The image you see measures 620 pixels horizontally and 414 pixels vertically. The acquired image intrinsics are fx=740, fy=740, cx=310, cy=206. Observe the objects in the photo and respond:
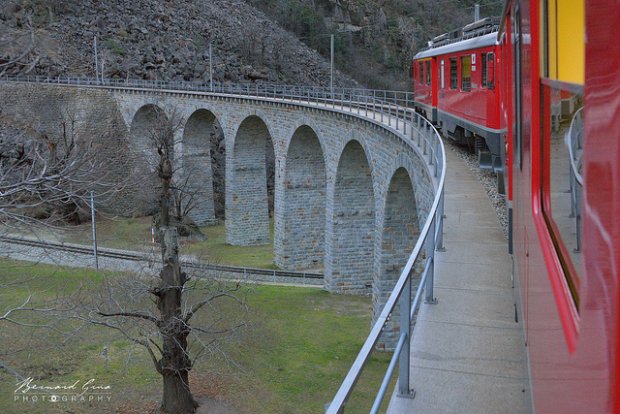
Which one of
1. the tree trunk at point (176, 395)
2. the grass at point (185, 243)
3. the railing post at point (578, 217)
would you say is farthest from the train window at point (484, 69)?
the grass at point (185, 243)

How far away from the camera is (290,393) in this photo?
17.3 metres

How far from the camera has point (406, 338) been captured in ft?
13.1

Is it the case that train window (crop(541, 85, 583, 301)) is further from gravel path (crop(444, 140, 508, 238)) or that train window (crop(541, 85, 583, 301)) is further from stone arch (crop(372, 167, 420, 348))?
stone arch (crop(372, 167, 420, 348))

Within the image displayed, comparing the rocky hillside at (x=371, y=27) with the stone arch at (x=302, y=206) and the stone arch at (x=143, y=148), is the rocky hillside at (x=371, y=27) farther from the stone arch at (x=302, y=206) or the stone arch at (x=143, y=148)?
the stone arch at (x=302, y=206)

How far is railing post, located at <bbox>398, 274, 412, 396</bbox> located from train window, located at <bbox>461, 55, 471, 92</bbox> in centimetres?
1192

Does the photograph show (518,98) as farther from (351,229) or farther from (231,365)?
(351,229)

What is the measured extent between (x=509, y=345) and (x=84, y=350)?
16.1m

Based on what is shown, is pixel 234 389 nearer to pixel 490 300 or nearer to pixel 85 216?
pixel 490 300

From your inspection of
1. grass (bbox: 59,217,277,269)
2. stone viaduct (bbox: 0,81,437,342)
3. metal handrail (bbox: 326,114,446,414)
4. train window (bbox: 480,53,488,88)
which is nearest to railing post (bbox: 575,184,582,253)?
metal handrail (bbox: 326,114,446,414)

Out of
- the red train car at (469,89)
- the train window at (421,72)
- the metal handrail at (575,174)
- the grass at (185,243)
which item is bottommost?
the grass at (185,243)

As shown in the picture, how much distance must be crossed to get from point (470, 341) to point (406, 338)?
161 centimetres

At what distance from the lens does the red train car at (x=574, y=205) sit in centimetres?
141

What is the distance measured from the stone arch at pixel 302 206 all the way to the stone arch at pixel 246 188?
5239 millimetres

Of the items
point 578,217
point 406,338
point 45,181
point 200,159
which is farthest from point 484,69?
point 200,159
